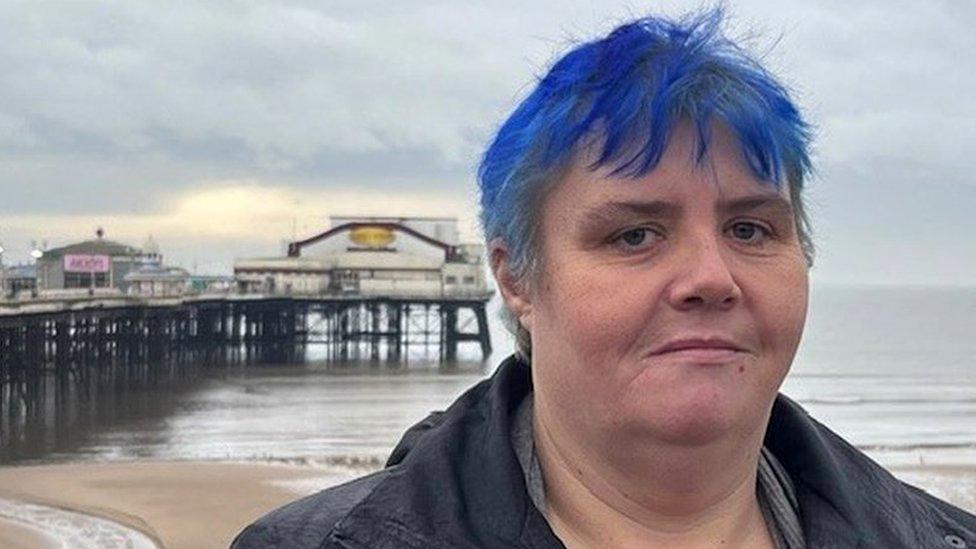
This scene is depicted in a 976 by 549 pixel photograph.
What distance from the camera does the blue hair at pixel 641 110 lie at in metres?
1.63

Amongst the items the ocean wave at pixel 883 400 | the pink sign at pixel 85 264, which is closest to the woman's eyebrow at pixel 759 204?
the ocean wave at pixel 883 400

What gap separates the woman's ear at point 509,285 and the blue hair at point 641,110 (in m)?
0.03

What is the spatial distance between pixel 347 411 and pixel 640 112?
28.2 metres

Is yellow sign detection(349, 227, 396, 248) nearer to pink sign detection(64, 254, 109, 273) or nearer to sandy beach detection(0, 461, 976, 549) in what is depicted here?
pink sign detection(64, 254, 109, 273)

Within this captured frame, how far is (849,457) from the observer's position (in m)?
1.92

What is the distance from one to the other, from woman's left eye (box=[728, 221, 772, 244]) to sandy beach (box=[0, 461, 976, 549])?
12.3m

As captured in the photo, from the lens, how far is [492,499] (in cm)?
163

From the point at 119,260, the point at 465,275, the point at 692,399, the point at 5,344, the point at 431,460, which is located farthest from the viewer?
the point at 119,260

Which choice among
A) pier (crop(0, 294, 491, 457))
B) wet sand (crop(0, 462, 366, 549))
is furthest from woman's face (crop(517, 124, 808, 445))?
pier (crop(0, 294, 491, 457))

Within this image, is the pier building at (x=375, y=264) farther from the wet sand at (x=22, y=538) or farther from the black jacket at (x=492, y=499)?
the black jacket at (x=492, y=499)

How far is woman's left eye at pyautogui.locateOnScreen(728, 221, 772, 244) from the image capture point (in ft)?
5.49

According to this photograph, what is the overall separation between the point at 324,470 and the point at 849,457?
17537 millimetres

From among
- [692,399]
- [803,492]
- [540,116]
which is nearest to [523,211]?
[540,116]

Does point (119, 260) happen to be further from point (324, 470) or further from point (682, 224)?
point (682, 224)
